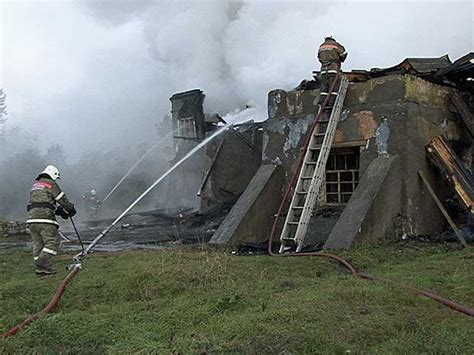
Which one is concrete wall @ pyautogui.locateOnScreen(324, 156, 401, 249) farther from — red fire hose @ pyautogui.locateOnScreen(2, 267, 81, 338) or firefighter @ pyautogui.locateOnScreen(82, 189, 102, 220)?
Answer: firefighter @ pyautogui.locateOnScreen(82, 189, 102, 220)

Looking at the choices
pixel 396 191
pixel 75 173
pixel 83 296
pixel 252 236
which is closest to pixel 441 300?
pixel 83 296

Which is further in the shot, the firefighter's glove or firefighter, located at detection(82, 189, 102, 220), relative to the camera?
firefighter, located at detection(82, 189, 102, 220)

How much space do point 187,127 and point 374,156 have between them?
10.2m

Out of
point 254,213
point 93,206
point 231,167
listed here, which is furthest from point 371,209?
point 93,206

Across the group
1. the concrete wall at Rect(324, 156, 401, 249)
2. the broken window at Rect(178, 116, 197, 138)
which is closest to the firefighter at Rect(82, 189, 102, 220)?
the broken window at Rect(178, 116, 197, 138)

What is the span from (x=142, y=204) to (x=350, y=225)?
48.9 ft

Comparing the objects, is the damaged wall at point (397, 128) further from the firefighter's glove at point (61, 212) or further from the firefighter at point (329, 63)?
the firefighter's glove at point (61, 212)

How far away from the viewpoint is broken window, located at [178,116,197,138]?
1827 cm

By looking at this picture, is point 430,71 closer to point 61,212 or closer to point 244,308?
point 61,212

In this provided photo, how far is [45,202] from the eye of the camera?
7.66m

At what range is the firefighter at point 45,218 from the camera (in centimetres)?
742

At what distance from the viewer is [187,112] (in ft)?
61.5

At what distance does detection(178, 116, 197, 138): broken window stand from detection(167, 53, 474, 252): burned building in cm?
788

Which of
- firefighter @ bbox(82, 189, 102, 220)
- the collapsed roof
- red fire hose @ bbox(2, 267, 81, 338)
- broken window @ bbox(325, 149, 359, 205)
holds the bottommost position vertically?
red fire hose @ bbox(2, 267, 81, 338)
